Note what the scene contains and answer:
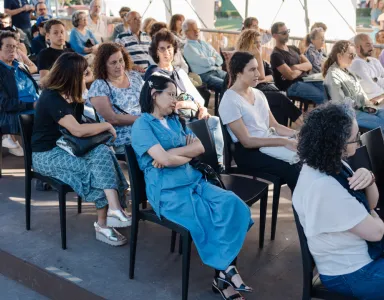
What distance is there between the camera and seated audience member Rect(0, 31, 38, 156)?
504cm

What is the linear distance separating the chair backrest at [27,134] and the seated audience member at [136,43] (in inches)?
102

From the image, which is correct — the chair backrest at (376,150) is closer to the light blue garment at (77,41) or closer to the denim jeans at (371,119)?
the denim jeans at (371,119)

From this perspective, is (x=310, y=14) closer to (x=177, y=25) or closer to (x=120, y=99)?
(x=177, y=25)

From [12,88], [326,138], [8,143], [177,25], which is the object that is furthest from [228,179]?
[177,25]

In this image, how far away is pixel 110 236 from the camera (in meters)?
3.84

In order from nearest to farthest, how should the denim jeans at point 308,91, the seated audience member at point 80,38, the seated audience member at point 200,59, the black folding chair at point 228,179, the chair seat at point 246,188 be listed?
1. the chair seat at point 246,188
2. the black folding chair at point 228,179
3. the denim jeans at point 308,91
4. the seated audience member at point 200,59
5. the seated audience member at point 80,38

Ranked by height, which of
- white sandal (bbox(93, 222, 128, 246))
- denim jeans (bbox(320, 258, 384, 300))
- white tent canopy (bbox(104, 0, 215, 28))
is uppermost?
white tent canopy (bbox(104, 0, 215, 28))

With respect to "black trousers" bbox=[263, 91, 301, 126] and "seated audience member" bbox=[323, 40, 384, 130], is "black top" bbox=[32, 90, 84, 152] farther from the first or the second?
"seated audience member" bbox=[323, 40, 384, 130]

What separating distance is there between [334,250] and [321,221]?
0.16 m

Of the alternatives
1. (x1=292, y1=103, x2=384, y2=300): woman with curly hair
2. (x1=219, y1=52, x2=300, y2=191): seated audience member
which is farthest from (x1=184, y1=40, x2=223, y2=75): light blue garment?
(x1=292, y1=103, x2=384, y2=300): woman with curly hair

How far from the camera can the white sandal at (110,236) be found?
3822 millimetres

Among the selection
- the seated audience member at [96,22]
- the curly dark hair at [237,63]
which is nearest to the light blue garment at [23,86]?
the curly dark hair at [237,63]

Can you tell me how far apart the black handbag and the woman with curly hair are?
5.70 feet

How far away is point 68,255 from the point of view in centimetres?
371
